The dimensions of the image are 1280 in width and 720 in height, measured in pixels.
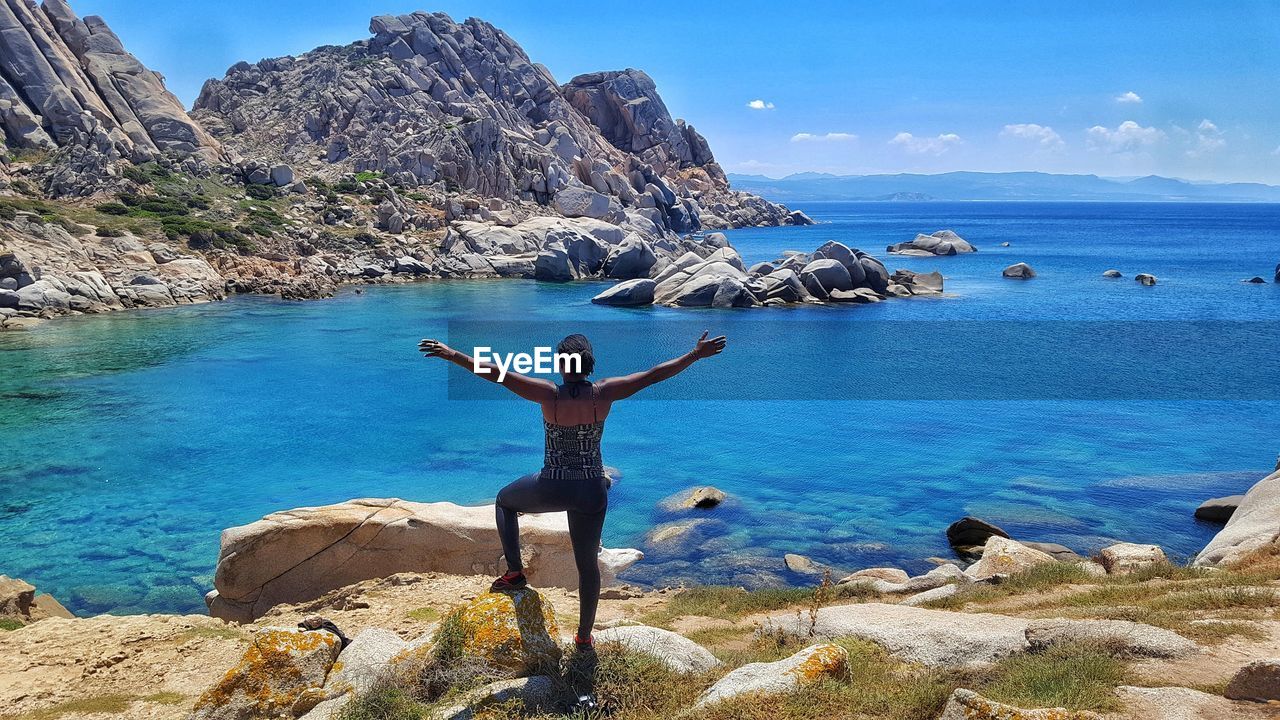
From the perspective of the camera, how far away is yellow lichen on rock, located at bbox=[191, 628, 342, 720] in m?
6.90

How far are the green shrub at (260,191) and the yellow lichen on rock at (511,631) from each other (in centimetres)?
8176

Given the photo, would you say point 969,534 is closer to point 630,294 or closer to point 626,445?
point 626,445

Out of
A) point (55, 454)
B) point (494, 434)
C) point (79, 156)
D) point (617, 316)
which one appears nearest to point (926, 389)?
point (494, 434)

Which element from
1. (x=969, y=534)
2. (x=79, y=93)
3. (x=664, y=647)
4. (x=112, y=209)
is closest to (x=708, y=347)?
(x=664, y=647)

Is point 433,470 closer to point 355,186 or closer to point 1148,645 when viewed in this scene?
point 1148,645

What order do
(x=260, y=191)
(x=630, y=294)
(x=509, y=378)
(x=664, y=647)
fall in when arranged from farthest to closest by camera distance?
(x=260, y=191), (x=630, y=294), (x=664, y=647), (x=509, y=378)

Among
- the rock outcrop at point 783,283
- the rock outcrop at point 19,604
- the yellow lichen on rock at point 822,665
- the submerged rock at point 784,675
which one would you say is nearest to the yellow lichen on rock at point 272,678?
the submerged rock at point 784,675

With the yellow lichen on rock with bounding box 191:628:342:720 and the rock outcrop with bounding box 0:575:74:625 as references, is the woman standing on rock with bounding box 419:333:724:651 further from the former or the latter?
the rock outcrop with bounding box 0:575:74:625

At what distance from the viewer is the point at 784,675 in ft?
21.8

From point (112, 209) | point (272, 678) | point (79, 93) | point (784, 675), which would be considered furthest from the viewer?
point (79, 93)

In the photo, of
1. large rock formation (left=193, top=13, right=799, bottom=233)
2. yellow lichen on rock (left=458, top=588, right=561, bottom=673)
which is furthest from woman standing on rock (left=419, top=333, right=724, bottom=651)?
large rock formation (left=193, top=13, right=799, bottom=233)

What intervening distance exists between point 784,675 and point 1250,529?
40.3 ft

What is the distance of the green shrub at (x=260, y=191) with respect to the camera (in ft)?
260

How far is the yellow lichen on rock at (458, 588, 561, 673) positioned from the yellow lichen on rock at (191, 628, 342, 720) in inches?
55.1
